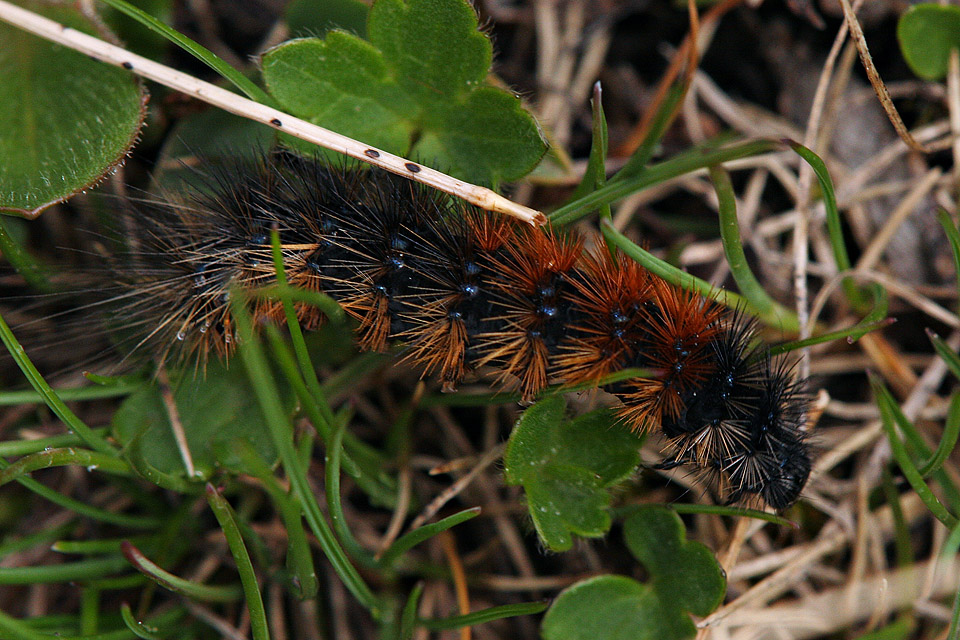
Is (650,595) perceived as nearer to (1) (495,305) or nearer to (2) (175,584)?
(1) (495,305)

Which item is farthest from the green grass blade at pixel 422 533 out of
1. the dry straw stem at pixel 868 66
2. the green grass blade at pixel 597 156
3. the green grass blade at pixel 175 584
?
the dry straw stem at pixel 868 66

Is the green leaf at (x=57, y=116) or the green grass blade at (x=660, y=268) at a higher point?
the green leaf at (x=57, y=116)

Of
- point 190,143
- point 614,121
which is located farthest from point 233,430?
point 614,121

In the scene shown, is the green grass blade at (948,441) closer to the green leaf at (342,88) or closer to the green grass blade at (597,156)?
the green grass blade at (597,156)

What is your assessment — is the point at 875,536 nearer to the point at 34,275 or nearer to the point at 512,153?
the point at 512,153

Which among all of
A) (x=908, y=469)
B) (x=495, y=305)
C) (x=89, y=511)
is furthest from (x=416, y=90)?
(x=908, y=469)

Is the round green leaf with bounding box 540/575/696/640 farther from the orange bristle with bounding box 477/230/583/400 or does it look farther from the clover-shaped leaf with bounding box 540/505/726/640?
the orange bristle with bounding box 477/230/583/400
